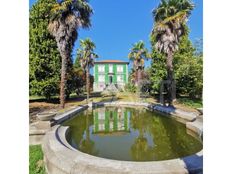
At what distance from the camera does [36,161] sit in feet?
16.0

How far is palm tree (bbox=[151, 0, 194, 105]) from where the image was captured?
14.6m

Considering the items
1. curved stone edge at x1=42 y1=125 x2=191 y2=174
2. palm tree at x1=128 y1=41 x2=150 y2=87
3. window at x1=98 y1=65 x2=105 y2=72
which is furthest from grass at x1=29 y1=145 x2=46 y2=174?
window at x1=98 y1=65 x2=105 y2=72

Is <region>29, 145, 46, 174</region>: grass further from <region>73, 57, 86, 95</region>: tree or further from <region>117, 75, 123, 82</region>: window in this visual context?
<region>117, 75, 123, 82</region>: window

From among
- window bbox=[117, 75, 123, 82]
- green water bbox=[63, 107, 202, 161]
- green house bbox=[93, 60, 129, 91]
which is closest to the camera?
green water bbox=[63, 107, 202, 161]

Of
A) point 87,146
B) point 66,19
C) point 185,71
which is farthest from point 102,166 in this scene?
point 185,71

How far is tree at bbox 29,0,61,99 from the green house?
27.0 meters

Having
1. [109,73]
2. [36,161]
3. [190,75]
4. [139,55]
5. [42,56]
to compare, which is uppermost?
[139,55]

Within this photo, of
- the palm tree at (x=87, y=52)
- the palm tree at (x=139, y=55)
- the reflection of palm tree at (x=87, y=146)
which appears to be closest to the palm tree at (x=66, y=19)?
the reflection of palm tree at (x=87, y=146)

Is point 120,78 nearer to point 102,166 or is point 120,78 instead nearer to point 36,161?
point 36,161

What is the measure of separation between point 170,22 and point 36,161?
14547 millimetres

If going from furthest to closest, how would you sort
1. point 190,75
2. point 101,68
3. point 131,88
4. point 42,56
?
point 101,68 → point 131,88 → point 42,56 → point 190,75

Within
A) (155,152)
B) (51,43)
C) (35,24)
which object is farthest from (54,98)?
(155,152)

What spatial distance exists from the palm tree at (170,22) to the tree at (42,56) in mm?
11039
